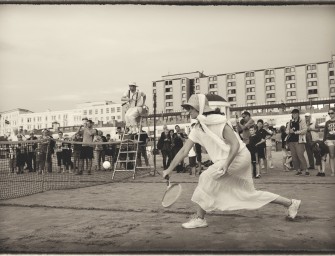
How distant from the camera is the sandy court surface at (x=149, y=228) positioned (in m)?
3.76

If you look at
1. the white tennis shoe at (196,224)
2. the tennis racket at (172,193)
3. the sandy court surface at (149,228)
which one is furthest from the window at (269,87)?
the white tennis shoe at (196,224)

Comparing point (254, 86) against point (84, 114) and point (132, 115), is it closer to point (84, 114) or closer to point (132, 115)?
point (84, 114)

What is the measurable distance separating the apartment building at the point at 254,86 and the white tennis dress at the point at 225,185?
95571 mm

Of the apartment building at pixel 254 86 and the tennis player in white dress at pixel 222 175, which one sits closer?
the tennis player in white dress at pixel 222 175

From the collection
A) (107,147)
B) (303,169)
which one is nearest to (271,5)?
(303,169)

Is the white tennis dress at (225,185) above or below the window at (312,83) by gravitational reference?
below

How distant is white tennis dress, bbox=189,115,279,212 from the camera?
15.0ft

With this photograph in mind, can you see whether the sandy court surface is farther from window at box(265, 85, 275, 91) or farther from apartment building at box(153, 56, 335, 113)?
window at box(265, 85, 275, 91)

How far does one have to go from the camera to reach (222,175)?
4590 mm

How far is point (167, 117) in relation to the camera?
9962cm

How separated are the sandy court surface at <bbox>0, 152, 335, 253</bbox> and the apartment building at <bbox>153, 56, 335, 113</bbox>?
94.4 meters

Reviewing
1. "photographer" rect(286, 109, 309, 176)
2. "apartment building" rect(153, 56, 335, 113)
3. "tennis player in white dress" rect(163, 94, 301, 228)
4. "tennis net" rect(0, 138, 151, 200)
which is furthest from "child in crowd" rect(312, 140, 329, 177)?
"apartment building" rect(153, 56, 335, 113)

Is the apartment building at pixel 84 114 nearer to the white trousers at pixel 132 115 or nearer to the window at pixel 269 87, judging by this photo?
the window at pixel 269 87

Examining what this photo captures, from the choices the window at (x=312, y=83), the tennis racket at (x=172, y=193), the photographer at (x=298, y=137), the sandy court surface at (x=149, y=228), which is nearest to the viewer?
the sandy court surface at (x=149, y=228)
